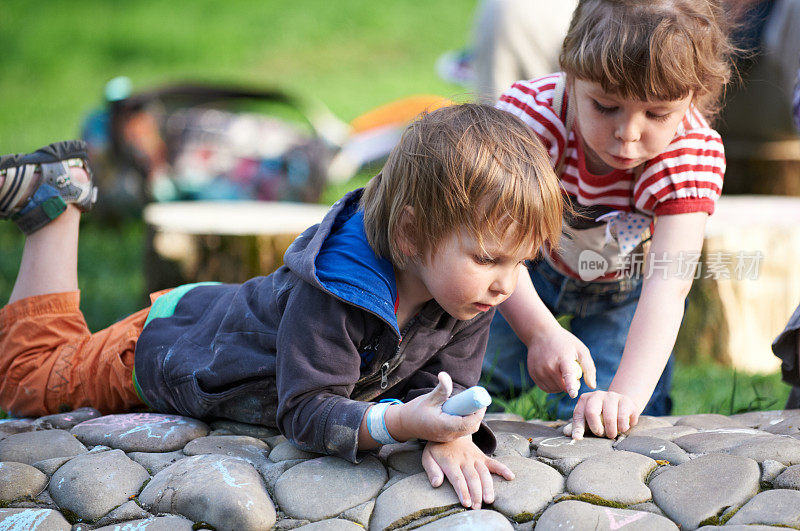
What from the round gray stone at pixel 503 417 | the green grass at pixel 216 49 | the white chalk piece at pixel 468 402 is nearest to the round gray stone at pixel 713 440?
the round gray stone at pixel 503 417

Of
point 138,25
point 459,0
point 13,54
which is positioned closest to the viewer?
point 13,54

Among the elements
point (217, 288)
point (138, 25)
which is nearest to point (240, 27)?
point (138, 25)

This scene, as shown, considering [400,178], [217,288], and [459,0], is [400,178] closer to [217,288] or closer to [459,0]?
[217,288]

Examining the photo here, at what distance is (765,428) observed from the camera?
2344 millimetres

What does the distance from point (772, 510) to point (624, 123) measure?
1.00 metres

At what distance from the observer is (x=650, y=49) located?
212 cm

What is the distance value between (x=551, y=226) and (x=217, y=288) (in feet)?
3.55

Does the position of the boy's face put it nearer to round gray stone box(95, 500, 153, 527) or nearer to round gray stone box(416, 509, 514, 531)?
round gray stone box(416, 509, 514, 531)

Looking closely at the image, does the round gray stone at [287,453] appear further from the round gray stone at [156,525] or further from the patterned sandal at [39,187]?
the patterned sandal at [39,187]

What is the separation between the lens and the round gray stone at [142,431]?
7.06ft

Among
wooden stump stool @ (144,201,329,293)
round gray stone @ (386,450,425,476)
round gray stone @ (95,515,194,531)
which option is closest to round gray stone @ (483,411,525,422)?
round gray stone @ (386,450,425,476)

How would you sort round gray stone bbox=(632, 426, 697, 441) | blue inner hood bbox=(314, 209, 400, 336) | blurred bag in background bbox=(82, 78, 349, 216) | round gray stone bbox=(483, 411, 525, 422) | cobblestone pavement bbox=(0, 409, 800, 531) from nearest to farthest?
1. cobblestone pavement bbox=(0, 409, 800, 531)
2. blue inner hood bbox=(314, 209, 400, 336)
3. round gray stone bbox=(632, 426, 697, 441)
4. round gray stone bbox=(483, 411, 525, 422)
5. blurred bag in background bbox=(82, 78, 349, 216)

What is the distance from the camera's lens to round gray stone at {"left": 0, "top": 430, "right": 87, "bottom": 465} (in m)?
2.11

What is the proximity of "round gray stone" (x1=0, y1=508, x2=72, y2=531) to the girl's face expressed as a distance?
5.23 feet
